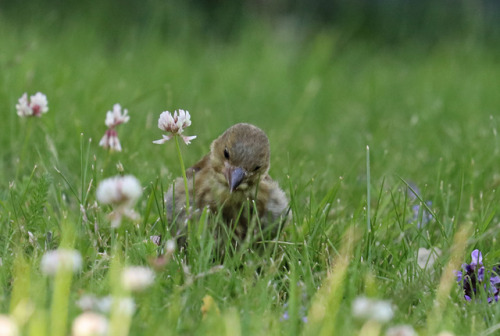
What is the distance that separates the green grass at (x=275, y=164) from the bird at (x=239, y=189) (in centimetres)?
13

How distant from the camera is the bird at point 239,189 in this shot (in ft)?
10.9

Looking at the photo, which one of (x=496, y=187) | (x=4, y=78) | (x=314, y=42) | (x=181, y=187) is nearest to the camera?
(x=181, y=187)

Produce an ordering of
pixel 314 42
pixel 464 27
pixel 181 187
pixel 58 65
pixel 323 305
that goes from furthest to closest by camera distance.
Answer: pixel 464 27
pixel 314 42
pixel 58 65
pixel 181 187
pixel 323 305

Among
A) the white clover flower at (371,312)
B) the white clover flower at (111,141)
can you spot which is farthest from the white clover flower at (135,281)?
the white clover flower at (111,141)

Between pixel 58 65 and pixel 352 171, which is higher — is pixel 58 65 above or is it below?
above

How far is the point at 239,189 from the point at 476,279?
102 centimetres

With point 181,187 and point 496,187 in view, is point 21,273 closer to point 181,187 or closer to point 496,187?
point 181,187

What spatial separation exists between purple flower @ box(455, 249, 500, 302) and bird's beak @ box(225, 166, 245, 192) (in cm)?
92

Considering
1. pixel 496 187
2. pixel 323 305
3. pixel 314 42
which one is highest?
pixel 314 42

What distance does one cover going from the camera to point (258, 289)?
2.58m

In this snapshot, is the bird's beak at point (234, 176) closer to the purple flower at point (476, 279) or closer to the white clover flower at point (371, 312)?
the purple flower at point (476, 279)

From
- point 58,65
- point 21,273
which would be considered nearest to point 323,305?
point 21,273

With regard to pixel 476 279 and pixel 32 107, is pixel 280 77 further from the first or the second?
pixel 476 279

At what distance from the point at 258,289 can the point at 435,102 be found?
4.63 m
